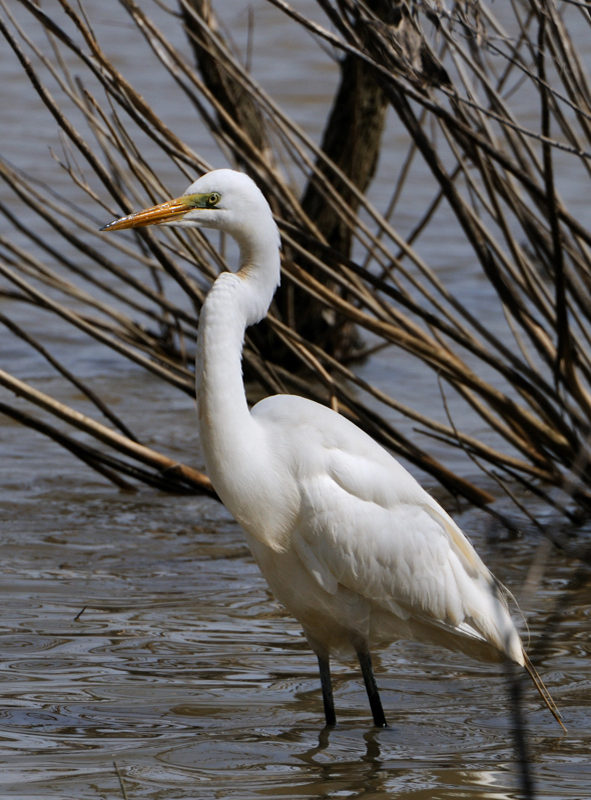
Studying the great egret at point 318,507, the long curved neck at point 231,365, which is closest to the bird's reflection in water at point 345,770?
the great egret at point 318,507

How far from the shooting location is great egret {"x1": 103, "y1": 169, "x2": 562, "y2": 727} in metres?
2.57

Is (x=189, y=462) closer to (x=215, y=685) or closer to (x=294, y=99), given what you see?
(x=215, y=685)

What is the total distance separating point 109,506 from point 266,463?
2103 mm

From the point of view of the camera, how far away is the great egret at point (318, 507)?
2.57 meters

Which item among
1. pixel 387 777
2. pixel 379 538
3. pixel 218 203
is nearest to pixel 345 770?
pixel 387 777

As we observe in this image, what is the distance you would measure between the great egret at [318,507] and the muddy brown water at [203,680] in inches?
6.4

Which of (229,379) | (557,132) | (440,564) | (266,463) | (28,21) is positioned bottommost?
(440,564)

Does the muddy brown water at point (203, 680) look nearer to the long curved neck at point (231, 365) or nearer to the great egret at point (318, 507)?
the great egret at point (318, 507)

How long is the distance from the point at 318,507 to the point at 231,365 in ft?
1.35

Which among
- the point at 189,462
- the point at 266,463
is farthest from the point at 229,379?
the point at 189,462

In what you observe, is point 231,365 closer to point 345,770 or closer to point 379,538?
point 379,538

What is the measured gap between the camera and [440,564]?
9.37ft

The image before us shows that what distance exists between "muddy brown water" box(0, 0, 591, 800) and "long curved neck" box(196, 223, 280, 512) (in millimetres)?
572

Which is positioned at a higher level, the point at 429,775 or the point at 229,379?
the point at 229,379
